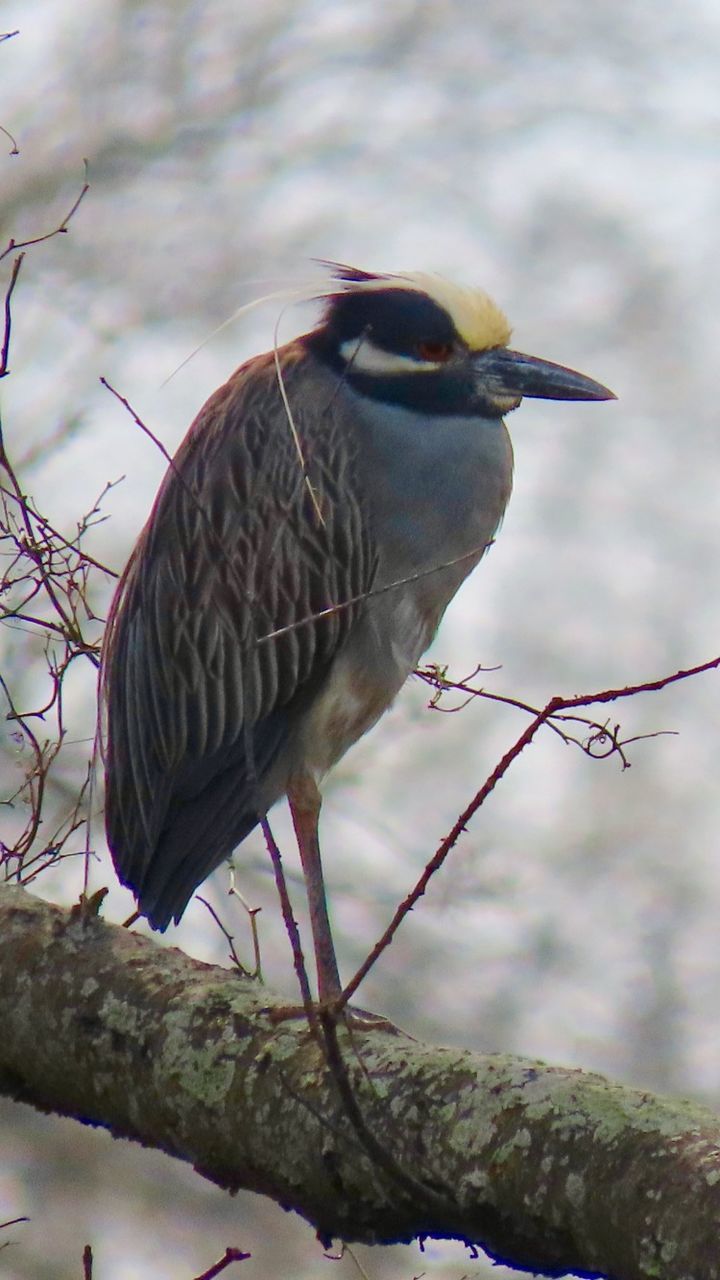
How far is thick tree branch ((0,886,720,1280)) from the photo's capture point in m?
1.72

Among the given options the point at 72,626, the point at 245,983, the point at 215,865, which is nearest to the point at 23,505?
the point at 72,626

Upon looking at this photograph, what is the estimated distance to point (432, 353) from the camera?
11.6 ft

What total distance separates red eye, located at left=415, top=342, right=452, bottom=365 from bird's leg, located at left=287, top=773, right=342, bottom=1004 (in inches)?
38.1

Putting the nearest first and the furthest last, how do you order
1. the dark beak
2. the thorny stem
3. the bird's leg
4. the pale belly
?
the thorny stem < the bird's leg < the pale belly < the dark beak

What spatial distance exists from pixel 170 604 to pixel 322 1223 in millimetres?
1629

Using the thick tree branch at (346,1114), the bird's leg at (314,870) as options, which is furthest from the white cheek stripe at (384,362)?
the thick tree branch at (346,1114)

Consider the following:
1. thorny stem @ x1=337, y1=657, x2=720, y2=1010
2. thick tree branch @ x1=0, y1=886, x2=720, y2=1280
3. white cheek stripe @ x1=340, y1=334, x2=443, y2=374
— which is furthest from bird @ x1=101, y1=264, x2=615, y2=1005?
thorny stem @ x1=337, y1=657, x2=720, y2=1010

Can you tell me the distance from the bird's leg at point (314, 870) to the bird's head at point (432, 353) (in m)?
0.89

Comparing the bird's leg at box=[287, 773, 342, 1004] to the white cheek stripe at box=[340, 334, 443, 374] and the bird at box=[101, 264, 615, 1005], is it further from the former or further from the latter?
the white cheek stripe at box=[340, 334, 443, 374]

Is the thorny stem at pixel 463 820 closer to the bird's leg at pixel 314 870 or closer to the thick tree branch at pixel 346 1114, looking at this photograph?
the thick tree branch at pixel 346 1114

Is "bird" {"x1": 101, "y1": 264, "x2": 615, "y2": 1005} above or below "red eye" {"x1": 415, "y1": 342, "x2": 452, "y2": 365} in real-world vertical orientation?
below

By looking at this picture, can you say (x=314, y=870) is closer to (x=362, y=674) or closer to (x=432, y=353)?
(x=362, y=674)

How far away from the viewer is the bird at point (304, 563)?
3.28 meters

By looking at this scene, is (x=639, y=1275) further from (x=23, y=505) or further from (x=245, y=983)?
(x=23, y=505)
